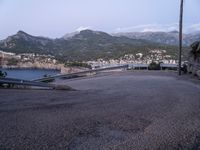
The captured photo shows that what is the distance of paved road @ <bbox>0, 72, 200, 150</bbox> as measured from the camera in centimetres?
605

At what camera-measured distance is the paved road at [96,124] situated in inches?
238

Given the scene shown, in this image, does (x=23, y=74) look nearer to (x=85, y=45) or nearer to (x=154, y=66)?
(x=154, y=66)

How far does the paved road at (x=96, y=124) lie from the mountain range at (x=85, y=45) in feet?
177

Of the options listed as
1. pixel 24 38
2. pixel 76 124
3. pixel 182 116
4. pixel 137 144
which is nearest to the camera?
pixel 137 144

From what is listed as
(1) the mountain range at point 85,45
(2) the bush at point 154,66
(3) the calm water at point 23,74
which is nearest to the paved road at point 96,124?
(3) the calm water at point 23,74

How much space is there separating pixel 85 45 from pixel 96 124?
119374 mm

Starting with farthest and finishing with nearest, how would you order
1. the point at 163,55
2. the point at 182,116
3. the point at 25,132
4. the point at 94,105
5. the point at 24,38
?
the point at 24,38 → the point at 163,55 → the point at 94,105 → the point at 182,116 → the point at 25,132

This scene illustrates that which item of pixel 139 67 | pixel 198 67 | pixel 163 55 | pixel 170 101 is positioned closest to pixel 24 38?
pixel 163 55

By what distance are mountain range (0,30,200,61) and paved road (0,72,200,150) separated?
177 ft

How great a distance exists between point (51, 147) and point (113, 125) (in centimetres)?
216

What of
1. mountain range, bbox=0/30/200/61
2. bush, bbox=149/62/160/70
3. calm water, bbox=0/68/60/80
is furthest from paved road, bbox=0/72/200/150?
mountain range, bbox=0/30/200/61

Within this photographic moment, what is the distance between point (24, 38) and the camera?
314 feet

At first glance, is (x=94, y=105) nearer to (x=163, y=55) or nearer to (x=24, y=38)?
(x=163, y=55)

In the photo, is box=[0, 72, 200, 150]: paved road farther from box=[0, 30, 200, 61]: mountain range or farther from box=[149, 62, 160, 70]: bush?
box=[0, 30, 200, 61]: mountain range
